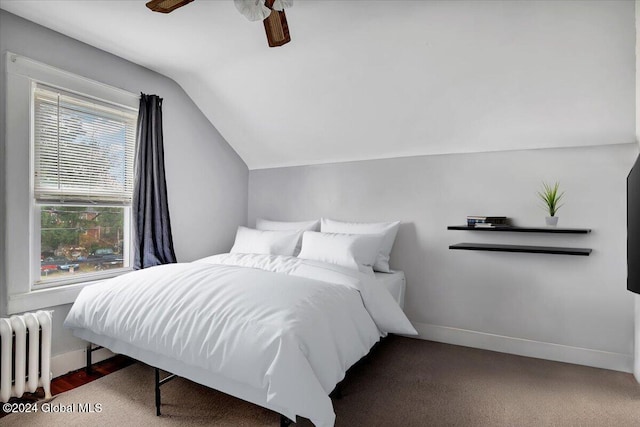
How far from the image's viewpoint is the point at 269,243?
3391 millimetres

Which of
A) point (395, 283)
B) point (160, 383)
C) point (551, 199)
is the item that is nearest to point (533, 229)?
point (551, 199)

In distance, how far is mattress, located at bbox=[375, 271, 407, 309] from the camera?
9.66 feet

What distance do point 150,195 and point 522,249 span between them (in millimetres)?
3115

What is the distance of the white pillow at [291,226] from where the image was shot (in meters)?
3.62

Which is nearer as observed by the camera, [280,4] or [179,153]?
[280,4]

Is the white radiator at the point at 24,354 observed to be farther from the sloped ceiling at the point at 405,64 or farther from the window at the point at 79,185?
the sloped ceiling at the point at 405,64

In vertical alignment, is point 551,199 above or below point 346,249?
above

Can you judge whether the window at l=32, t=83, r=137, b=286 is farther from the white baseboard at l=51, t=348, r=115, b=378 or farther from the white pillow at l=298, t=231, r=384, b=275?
the white pillow at l=298, t=231, r=384, b=275

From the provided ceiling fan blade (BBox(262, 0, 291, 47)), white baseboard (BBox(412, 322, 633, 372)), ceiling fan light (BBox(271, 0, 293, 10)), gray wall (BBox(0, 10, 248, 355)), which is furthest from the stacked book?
gray wall (BBox(0, 10, 248, 355))

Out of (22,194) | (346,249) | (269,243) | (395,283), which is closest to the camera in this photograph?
(22,194)

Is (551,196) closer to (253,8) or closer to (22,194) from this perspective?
(253,8)

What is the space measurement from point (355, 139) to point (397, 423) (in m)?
2.44

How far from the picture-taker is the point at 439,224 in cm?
320

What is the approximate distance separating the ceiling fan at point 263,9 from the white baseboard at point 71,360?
2.42 metres
